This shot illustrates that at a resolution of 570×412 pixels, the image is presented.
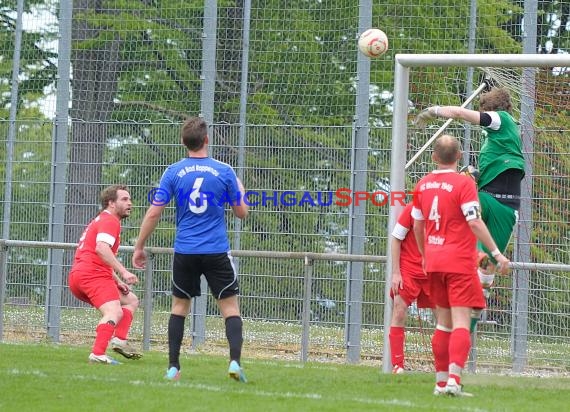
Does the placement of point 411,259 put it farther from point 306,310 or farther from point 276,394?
point 276,394

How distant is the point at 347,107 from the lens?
14.6m

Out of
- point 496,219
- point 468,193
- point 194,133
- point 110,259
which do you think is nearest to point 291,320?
point 110,259

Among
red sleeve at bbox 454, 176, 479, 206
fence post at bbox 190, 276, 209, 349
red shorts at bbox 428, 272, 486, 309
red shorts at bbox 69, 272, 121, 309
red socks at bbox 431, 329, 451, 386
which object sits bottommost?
fence post at bbox 190, 276, 209, 349

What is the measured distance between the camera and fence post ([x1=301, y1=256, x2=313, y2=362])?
13148 millimetres

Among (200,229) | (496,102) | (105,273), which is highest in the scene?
(496,102)

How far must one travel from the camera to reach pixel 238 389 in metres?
8.54

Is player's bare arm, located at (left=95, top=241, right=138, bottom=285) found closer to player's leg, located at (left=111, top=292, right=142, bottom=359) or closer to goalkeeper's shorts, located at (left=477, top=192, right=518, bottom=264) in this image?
player's leg, located at (left=111, top=292, right=142, bottom=359)

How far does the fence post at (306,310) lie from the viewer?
43.1 feet

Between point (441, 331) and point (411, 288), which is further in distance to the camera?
point (411, 288)

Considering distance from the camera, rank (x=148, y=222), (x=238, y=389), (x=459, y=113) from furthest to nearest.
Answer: (x=459, y=113) → (x=148, y=222) → (x=238, y=389)

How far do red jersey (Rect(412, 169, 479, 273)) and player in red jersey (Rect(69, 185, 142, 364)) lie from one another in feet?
11.6

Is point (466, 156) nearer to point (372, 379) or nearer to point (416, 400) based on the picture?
point (372, 379)

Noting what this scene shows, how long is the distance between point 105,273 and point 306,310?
9.96 ft

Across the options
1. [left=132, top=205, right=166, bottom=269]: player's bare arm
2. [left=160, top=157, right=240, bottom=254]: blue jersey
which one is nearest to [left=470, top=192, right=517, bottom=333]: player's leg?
[left=160, top=157, right=240, bottom=254]: blue jersey
